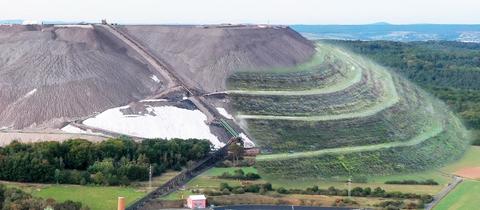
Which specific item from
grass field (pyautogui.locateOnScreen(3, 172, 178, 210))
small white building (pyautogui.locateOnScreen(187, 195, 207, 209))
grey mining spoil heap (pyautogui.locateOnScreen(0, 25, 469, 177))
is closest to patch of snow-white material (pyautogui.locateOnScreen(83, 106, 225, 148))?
grey mining spoil heap (pyautogui.locateOnScreen(0, 25, 469, 177))

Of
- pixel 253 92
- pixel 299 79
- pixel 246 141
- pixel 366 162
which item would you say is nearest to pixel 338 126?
pixel 366 162

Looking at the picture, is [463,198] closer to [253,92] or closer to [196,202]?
[196,202]

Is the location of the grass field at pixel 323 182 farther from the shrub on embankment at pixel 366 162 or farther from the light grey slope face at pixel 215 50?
the light grey slope face at pixel 215 50

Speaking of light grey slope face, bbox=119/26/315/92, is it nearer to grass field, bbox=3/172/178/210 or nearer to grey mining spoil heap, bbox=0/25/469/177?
grey mining spoil heap, bbox=0/25/469/177

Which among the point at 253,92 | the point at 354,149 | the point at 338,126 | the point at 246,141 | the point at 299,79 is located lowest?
the point at 354,149

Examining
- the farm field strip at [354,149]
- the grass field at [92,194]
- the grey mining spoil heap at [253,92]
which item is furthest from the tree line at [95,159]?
the grey mining spoil heap at [253,92]

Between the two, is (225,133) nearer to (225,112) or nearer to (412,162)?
(225,112)
